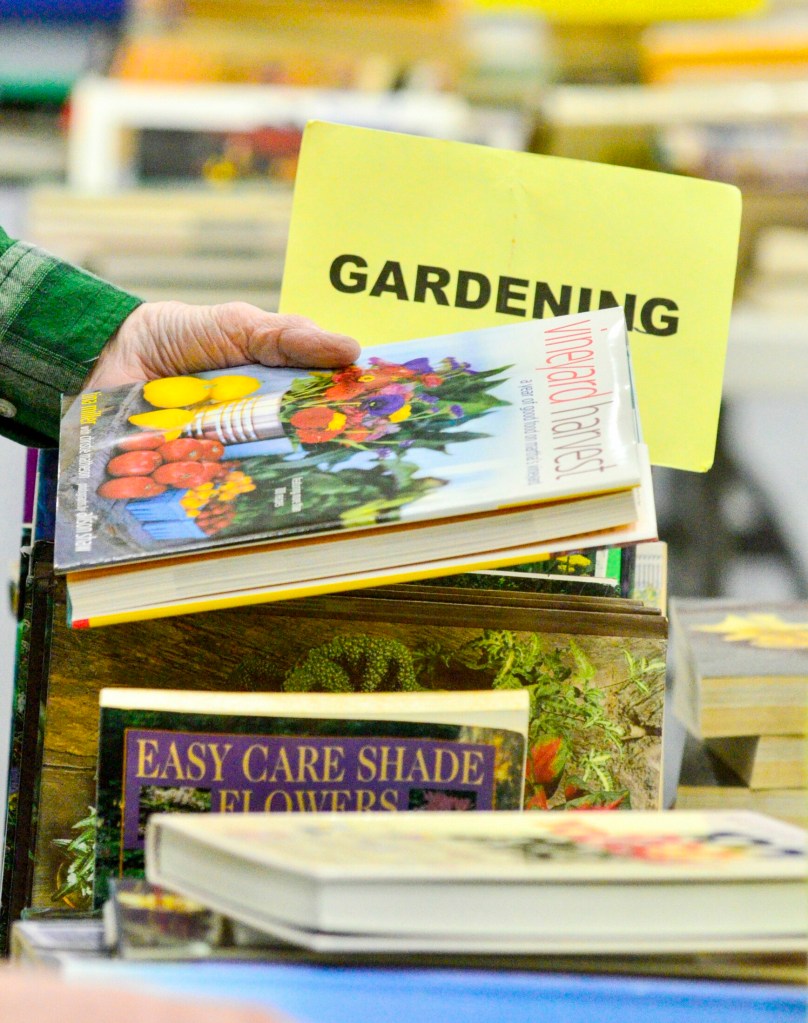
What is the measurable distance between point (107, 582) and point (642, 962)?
336mm

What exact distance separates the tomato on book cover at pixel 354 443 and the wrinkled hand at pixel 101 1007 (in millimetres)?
255

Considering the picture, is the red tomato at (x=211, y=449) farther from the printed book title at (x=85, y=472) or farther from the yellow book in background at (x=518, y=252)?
the yellow book in background at (x=518, y=252)

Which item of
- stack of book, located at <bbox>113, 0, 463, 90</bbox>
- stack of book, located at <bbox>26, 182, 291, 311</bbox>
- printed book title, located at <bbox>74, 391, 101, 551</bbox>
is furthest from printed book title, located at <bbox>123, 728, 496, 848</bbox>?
stack of book, located at <bbox>113, 0, 463, 90</bbox>

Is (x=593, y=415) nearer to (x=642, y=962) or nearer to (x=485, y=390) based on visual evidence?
(x=485, y=390)

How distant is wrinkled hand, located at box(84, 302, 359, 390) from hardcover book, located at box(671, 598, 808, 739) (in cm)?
36

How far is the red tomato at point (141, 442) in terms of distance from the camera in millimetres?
751

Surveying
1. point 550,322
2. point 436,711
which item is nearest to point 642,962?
point 436,711

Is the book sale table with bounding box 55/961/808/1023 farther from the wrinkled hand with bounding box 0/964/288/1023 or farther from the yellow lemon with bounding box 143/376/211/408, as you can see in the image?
the yellow lemon with bounding box 143/376/211/408

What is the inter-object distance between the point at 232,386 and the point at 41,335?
190mm

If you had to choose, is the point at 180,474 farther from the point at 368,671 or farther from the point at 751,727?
the point at 751,727

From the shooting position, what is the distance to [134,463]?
737 millimetres

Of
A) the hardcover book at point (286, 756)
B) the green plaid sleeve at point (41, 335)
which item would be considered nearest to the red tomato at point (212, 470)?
the hardcover book at point (286, 756)

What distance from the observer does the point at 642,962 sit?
523 millimetres

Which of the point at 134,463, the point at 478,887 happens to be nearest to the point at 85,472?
the point at 134,463
